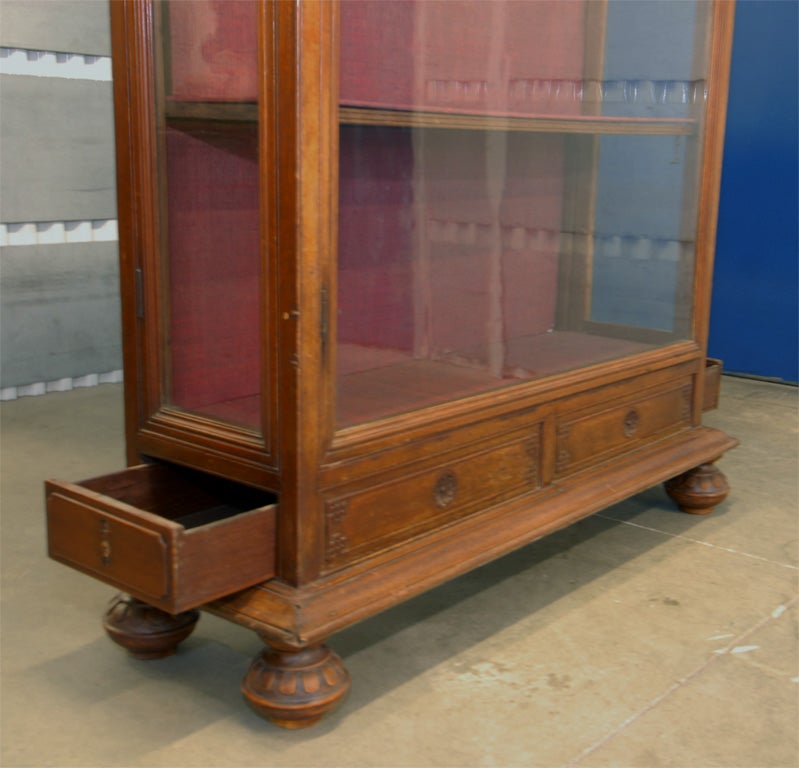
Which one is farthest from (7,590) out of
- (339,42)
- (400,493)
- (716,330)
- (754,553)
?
(716,330)

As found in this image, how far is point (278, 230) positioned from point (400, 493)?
18.1 inches

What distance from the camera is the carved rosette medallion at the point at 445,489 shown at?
1709 mm

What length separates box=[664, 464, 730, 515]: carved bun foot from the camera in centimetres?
245

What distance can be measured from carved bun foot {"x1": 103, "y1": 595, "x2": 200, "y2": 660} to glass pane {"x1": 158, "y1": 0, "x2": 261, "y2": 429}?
Answer: 357mm

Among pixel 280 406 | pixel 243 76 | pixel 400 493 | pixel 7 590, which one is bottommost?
pixel 7 590

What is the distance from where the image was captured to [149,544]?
1.38m

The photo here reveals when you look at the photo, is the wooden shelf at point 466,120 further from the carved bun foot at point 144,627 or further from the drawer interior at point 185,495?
the carved bun foot at point 144,627

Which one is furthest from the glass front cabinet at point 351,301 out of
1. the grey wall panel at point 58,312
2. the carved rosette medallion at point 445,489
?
the grey wall panel at point 58,312

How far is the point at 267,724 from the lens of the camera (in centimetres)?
156

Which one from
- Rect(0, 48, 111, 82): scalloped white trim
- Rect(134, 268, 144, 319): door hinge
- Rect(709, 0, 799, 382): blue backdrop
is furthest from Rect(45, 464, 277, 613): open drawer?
Rect(709, 0, 799, 382): blue backdrop

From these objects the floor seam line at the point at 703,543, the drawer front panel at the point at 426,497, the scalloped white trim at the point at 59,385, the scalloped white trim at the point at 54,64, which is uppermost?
the scalloped white trim at the point at 54,64

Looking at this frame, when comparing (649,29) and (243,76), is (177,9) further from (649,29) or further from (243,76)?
(649,29)

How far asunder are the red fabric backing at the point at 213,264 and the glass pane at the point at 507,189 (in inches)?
5.2

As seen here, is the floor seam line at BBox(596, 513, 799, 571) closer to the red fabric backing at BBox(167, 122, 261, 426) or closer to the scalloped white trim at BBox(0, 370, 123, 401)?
the red fabric backing at BBox(167, 122, 261, 426)
